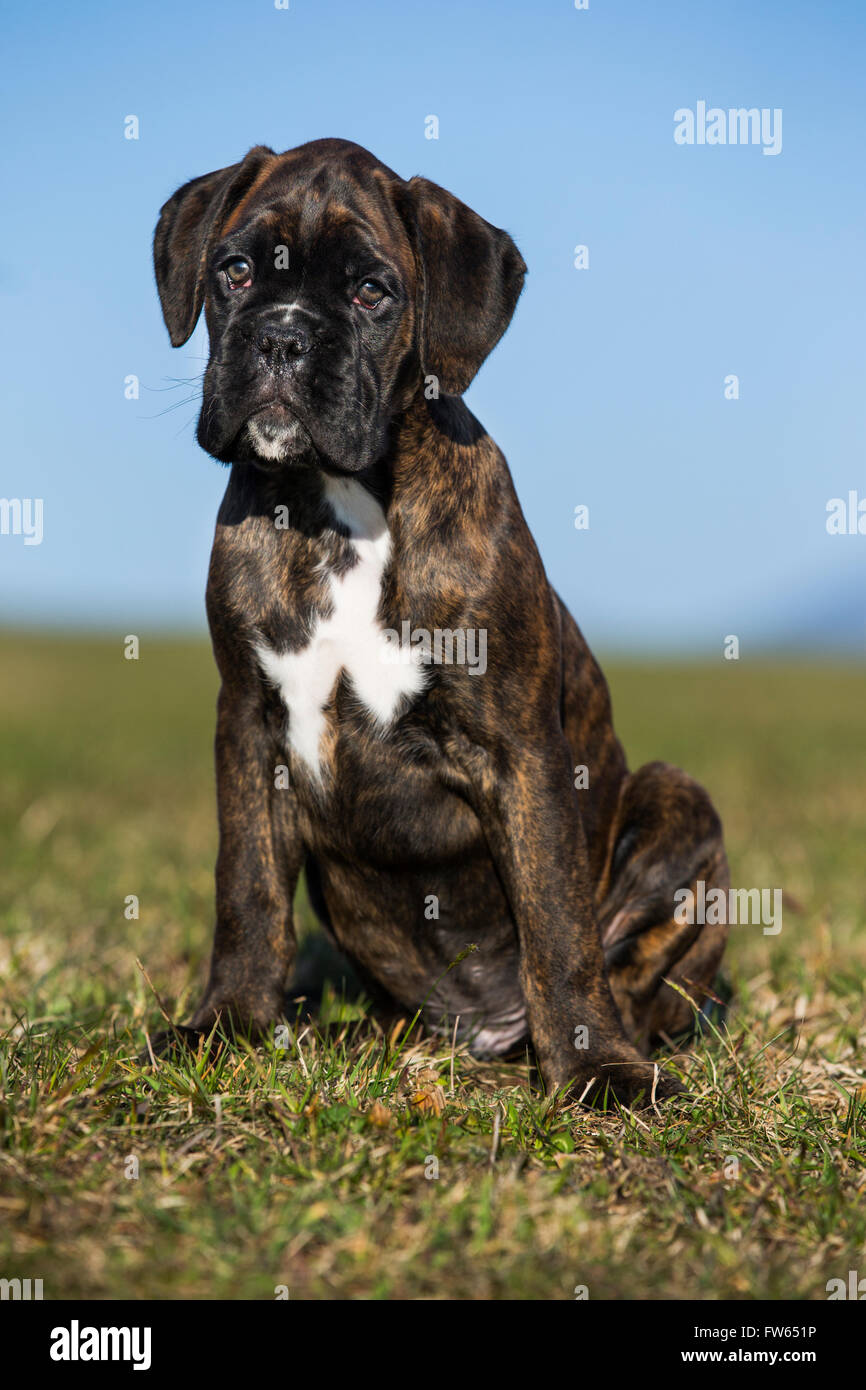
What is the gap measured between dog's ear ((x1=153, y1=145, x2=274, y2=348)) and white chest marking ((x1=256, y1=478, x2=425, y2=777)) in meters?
0.68

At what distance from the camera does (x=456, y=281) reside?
3.76 metres

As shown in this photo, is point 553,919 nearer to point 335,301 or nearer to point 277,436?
point 277,436

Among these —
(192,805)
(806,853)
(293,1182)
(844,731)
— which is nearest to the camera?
(293,1182)

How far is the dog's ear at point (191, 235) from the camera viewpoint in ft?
12.9

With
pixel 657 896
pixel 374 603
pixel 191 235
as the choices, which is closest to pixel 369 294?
pixel 191 235

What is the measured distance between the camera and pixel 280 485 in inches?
151

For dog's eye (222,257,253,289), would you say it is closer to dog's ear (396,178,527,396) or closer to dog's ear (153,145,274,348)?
dog's ear (153,145,274,348)

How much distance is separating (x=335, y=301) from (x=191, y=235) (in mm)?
644

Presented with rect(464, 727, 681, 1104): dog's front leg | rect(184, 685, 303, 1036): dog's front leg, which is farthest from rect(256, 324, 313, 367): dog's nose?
rect(464, 727, 681, 1104): dog's front leg

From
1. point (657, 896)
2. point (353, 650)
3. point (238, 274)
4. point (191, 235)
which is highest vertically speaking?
point (191, 235)

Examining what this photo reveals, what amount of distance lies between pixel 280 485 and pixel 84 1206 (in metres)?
1.97

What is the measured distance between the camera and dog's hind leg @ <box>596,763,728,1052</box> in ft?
14.0
